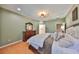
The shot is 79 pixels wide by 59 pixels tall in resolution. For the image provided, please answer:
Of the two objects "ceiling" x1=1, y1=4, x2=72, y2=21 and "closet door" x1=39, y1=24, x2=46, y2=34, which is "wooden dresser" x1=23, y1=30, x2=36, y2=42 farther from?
"ceiling" x1=1, y1=4, x2=72, y2=21

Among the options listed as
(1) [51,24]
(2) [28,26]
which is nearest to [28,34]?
(2) [28,26]

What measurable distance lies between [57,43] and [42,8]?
1.87ft

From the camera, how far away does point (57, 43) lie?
176cm

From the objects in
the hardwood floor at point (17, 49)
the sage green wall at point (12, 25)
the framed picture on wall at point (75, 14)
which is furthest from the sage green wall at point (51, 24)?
the hardwood floor at point (17, 49)

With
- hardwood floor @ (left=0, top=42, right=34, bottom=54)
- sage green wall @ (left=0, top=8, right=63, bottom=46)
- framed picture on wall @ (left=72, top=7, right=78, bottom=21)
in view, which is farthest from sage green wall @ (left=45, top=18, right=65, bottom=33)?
hardwood floor @ (left=0, top=42, right=34, bottom=54)

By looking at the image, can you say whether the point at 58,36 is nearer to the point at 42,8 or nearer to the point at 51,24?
the point at 51,24

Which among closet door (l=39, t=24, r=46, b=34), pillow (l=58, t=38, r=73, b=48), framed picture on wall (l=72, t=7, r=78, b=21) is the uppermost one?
framed picture on wall (l=72, t=7, r=78, b=21)

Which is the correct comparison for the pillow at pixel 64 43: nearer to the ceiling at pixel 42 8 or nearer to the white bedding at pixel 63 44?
the white bedding at pixel 63 44

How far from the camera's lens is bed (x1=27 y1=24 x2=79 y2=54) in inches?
67.6

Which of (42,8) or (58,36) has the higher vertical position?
(42,8)

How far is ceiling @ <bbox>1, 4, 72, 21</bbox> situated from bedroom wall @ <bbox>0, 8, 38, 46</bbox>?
0.28 feet
